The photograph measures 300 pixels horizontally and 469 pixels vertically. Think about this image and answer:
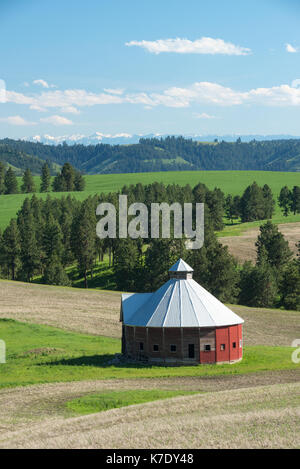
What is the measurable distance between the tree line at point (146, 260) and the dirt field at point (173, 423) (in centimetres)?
6091

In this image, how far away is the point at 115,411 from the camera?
33.9 metres

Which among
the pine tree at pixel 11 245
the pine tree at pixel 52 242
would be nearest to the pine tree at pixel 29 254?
the pine tree at pixel 11 245

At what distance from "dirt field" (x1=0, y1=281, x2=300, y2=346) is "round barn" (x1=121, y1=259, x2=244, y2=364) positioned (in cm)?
1183

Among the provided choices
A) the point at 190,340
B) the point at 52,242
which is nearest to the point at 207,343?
the point at 190,340

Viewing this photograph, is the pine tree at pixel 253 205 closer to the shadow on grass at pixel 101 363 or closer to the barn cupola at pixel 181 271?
the barn cupola at pixel 181 271

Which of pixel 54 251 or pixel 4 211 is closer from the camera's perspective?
pixel 54 251

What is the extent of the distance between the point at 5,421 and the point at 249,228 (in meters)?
131

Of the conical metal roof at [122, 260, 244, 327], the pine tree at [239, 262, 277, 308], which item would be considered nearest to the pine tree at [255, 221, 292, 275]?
the pine tree at [239, 262, 277, 308]

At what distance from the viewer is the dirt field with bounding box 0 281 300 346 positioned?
6962cm

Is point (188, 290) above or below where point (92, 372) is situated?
above

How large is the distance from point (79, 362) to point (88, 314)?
25135 mm

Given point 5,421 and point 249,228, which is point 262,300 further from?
point 5,421
